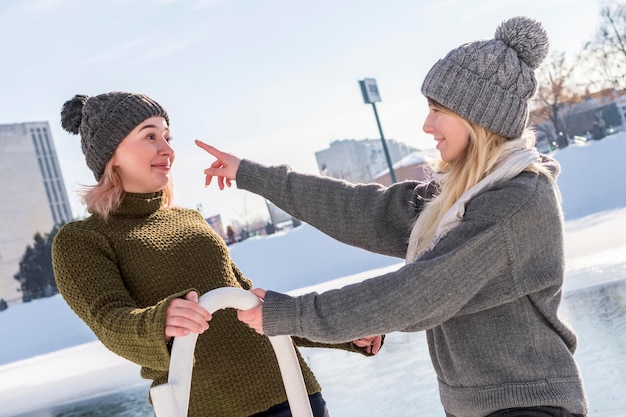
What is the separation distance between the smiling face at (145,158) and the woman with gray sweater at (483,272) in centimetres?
71

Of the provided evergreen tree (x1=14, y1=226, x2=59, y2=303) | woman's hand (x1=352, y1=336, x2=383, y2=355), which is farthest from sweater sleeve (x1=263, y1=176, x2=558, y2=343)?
evergreen tree (x1=14, y1=226, x2=59, y2=303)

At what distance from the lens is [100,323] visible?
2025 millimetres

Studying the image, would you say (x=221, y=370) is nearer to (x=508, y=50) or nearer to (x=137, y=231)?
(x=137, y=231)

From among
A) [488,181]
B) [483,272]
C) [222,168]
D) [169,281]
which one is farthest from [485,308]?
[222,168]

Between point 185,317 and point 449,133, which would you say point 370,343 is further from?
point 185,317

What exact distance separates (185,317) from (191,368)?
14 cm

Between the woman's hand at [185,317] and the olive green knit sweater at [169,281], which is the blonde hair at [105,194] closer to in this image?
the olive green knit sweater at [169,281]

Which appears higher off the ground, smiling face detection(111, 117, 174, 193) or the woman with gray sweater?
smiling face detection(111, 117, 174, 193)

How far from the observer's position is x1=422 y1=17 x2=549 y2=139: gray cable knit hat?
84.0 inches

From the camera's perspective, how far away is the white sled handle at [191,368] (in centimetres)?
155

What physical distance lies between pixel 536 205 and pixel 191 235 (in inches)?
36.0

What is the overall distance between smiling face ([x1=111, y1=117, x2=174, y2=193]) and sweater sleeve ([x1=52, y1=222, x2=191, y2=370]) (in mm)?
222

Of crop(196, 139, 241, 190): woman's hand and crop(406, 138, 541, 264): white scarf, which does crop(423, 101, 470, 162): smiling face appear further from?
crop(196, 139, 241, 190): woman's hand

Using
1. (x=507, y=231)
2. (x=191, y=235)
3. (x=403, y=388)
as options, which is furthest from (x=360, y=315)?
(x=403, y=388)
